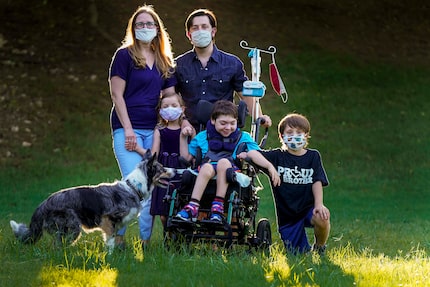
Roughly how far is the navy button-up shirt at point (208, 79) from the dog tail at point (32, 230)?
1.73m

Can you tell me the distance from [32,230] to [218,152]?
1737 millimetres

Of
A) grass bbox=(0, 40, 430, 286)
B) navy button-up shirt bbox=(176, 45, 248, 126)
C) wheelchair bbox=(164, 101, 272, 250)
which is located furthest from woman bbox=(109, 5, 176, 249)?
grass bbox=(0, 40, 430, 286)

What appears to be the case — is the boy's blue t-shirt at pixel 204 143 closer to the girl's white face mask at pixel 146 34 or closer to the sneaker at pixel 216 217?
the sneaker at pixel 216 217

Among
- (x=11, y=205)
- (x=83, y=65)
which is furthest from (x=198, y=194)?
(x=83, y=65)

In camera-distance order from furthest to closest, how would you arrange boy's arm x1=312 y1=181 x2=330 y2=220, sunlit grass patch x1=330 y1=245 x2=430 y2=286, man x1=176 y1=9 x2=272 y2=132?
man x1=176 y1=9 x2=272 y2=132 < boy's arm x1=312 y1=181 x2=330 y2=220 < sunlit grass patch x1=330 y1=245 x2=430 y2=286

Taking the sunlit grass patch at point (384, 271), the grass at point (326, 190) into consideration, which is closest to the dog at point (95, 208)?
the grass at point (326, 190)

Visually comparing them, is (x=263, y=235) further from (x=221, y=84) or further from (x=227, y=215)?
(x=221, y=84)

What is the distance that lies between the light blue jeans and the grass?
0.56 metres

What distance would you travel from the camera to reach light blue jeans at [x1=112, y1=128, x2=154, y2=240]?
891 cm

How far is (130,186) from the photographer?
27.8 ft

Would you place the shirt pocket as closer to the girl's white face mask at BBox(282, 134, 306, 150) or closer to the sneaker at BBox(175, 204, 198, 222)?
the girl's white face mask at BBox(282, 134, 306, 150)

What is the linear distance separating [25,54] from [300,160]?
1419 centimetres

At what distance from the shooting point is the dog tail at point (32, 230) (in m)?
8.33

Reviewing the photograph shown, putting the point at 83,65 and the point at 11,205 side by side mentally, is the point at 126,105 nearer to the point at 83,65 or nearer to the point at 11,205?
the point at 11,205
